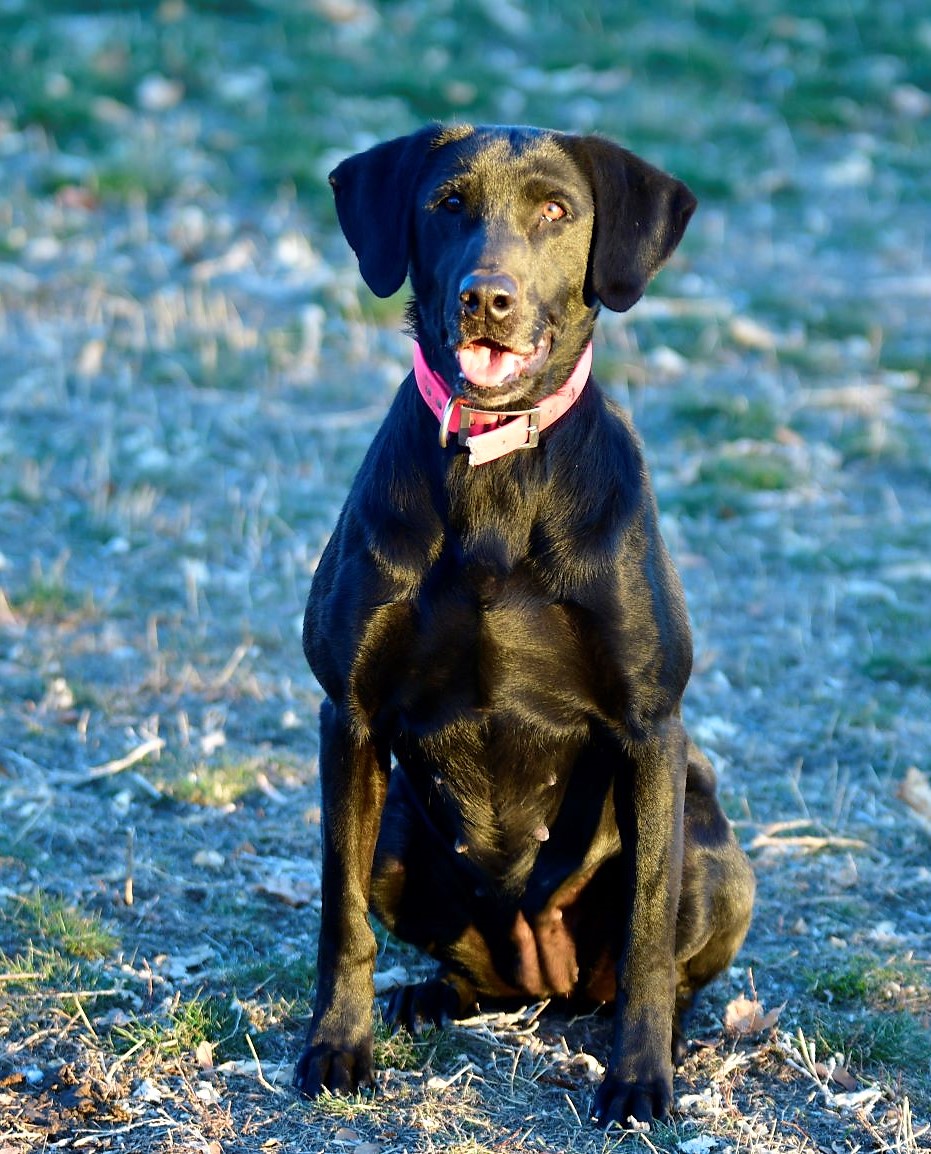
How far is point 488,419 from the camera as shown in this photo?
3646 mm

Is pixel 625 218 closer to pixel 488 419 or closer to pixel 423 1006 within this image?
pixel 488 419

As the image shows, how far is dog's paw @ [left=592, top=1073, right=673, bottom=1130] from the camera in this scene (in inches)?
138

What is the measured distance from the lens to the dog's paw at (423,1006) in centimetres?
397

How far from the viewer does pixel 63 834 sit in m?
4.68

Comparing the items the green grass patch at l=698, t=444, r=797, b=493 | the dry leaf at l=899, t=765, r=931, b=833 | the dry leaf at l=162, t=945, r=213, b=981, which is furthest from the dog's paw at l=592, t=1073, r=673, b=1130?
the green grass patch at l=698, t=444, r=797, b=493

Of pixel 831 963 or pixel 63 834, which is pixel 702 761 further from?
pixel 63 834

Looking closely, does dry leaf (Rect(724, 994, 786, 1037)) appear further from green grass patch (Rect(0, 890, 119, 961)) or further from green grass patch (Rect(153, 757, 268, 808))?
green grass patch (Rect(153, 757, 268, 808))

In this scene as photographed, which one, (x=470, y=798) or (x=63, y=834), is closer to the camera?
(x=470, y=798)

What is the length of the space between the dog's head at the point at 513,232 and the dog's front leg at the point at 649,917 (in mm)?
839

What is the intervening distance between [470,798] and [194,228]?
707cm

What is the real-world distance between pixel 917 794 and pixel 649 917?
182 cm

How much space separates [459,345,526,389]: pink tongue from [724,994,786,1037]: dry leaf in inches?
62.3

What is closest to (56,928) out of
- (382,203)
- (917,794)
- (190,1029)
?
(190,1029)

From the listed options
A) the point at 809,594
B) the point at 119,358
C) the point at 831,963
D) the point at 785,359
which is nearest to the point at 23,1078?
the point at 831,963
